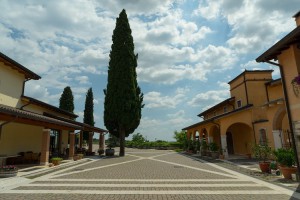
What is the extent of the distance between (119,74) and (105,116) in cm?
542

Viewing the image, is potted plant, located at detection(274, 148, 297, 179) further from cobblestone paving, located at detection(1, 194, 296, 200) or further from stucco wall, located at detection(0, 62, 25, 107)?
stucco wall, located at detection(0, 62, 25, 107)

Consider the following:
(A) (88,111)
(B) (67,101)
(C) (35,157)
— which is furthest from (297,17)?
(A) (88,111)

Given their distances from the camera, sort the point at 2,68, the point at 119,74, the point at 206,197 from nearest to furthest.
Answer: the point at 206,197
the point at 2,68
the point at 119,74

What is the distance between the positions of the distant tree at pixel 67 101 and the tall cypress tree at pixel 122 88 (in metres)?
12.9

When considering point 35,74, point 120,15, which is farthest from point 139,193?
point 120,15

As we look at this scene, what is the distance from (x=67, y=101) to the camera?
3850cm

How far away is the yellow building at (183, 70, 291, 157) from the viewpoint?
52.3ft

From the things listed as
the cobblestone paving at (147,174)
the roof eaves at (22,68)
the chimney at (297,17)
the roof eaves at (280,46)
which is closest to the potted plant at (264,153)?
the cobblestone paving at (147,174)

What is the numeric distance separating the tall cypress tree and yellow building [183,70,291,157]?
8861mm

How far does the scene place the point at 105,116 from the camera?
1100 inches

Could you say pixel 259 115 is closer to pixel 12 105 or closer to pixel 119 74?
pixel 119 74

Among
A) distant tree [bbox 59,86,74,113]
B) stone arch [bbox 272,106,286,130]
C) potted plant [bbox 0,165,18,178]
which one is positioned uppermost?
distant tree [bbox 59,86,74,113]

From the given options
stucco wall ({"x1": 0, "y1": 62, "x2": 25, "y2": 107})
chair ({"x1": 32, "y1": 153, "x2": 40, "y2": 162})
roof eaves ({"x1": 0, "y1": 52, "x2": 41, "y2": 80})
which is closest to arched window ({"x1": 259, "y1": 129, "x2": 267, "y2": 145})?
chair ({"x1": 32, "y1": 153, "x2": 40, "y2": 162})

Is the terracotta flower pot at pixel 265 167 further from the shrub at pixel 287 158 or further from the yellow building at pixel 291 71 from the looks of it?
the yellow building at pixel 291 71
